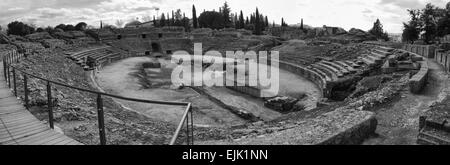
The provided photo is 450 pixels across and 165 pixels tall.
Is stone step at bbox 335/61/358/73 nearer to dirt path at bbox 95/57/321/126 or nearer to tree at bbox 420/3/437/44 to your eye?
dirt path at bbox 95/57/321/126

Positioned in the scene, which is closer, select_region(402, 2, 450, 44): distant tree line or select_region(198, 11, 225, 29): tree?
select_region(402, 2, 450, 44): distant tree line

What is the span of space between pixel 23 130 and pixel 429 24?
3200 centimetres

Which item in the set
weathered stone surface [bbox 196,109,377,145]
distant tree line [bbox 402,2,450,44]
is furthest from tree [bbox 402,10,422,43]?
weathered stone surface [bbox 196,109,377,145]

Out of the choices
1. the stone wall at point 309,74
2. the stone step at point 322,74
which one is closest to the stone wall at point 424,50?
the stone step at point 322,74

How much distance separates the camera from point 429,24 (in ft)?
89.9

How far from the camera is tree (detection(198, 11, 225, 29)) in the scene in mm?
77125

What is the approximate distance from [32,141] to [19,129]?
831 mm

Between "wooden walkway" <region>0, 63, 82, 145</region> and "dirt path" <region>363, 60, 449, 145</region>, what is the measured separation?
5637mm

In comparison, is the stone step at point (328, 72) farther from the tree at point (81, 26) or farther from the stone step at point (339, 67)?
the tree at point (81, 26)

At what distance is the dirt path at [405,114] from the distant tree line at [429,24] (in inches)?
666

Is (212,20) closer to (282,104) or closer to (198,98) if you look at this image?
(198,98)

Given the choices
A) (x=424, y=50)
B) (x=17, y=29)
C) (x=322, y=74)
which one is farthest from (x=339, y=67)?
(x=17, y=29)
